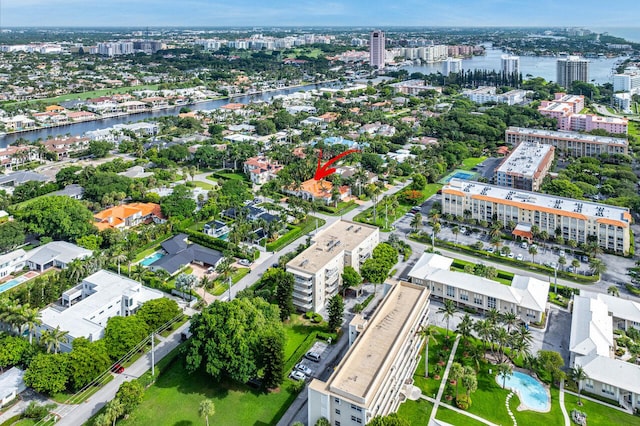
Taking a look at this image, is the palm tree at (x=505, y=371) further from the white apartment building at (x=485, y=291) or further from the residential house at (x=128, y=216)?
the residential house at (x=128, y=216)

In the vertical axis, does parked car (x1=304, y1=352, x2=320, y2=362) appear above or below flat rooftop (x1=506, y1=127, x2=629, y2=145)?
below

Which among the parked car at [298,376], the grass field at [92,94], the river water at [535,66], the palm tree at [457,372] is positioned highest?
the river water at [535,66]

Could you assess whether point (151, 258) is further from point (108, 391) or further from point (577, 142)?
point (577, 142)

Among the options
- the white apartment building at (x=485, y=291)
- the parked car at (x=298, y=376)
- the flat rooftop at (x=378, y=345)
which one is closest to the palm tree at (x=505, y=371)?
the flat rooftop at (x=378, y=345)

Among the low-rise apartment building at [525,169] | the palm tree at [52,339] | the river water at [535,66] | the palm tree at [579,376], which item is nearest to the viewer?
the palm tree at [579,376]

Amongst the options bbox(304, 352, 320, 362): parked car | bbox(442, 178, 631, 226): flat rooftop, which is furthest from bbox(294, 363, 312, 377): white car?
bbox(442, 178, 631, 226): flat rooftop

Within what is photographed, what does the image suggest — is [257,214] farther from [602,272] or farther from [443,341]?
[602,272]

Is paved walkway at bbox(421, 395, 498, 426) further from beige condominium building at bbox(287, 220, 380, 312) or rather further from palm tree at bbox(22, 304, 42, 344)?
palm tree at bbox(22, 304, 42, 344)

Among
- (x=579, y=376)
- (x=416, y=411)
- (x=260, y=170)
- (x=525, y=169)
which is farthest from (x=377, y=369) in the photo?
(x=525, y=169)
